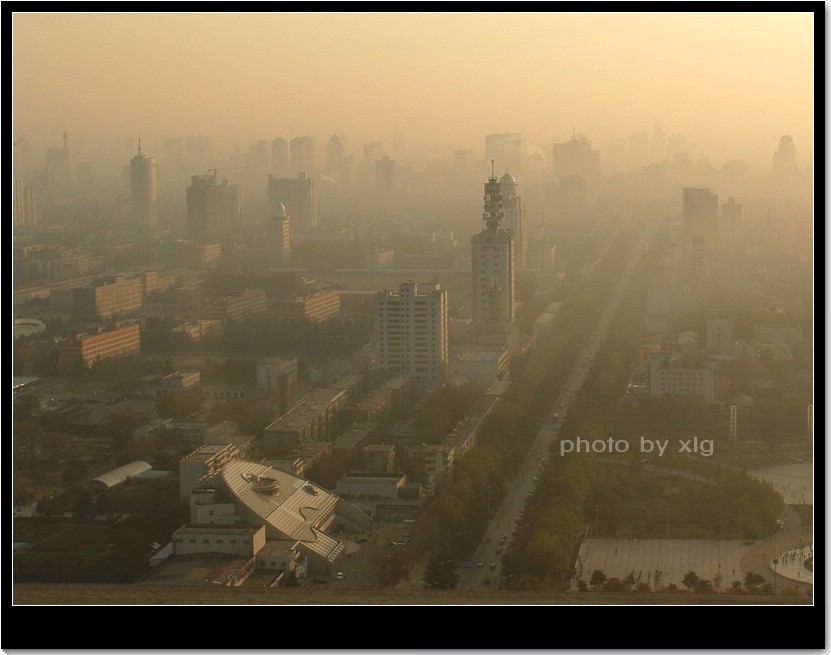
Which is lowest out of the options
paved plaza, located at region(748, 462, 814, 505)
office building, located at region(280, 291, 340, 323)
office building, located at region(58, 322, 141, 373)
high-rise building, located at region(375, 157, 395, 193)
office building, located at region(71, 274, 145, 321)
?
paved plaza, located at region(748, 462, 814, 505)

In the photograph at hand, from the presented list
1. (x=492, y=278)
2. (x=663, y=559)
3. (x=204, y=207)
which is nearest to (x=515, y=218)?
(x=492, y=278)

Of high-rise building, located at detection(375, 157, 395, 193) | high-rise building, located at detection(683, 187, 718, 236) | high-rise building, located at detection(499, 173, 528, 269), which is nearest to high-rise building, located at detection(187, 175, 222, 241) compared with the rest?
high-rise building, located at detection(375, 157, 395, 193)

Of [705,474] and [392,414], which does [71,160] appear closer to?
[392,414]

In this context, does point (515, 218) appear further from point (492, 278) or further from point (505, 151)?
point (505, 151)

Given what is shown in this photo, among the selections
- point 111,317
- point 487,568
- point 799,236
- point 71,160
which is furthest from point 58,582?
point 111,317

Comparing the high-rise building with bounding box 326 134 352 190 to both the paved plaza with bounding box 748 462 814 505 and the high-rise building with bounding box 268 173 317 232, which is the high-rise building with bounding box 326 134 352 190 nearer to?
the high-rise building with bounding box 268 173 317 232

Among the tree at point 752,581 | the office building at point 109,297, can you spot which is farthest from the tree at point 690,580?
the office building at point 109,297
